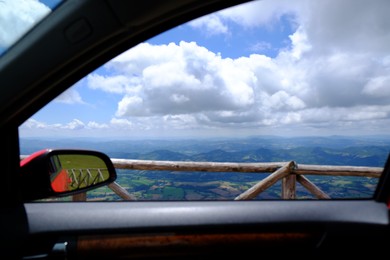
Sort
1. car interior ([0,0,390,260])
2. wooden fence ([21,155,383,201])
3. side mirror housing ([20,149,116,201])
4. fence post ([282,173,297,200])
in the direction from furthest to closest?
1. fence post ([282,173,297,200])
2. wooden fence ([21,155,383,201])
3. side mirror housing ([20,149,116,201])
4. car interior ([0,0,390,260])

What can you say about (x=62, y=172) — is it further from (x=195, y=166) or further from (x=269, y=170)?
(x=269, y=170)

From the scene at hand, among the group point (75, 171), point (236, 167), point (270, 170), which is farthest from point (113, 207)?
point (270, 170)

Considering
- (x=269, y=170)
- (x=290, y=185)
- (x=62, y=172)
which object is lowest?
(x=290, y=185)

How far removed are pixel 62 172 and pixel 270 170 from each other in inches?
189

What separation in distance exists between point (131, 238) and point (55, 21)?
938mm

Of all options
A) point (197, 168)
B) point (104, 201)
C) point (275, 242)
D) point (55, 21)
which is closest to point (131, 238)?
point (104, 201)

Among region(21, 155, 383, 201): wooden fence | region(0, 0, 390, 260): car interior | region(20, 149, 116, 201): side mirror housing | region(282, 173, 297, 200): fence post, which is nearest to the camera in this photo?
region(0, 0, 390, 260): car interior

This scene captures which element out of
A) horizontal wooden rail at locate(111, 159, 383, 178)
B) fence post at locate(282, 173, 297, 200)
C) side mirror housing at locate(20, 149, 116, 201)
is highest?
side mirror housing at locate(20, 149, 116, 201)

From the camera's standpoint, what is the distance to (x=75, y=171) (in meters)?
1.40

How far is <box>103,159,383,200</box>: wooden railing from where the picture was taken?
17.9 ft

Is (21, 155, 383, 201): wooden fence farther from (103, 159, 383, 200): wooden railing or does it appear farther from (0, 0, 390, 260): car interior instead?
(0, 0, 390, 260): car interior

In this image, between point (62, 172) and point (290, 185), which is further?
point (290, 185)

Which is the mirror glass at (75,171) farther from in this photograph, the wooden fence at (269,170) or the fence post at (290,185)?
the fence post at (290,185)

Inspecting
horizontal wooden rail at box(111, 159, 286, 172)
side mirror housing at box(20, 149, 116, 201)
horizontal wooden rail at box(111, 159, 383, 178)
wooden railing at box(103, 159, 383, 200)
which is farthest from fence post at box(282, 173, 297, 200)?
side mirror housing at box(20, 149, 116, 201)
